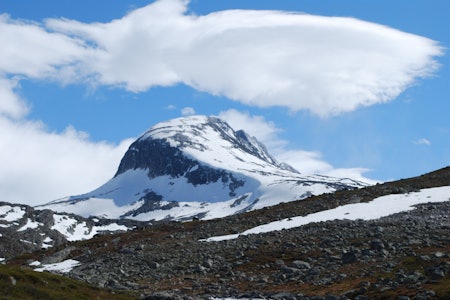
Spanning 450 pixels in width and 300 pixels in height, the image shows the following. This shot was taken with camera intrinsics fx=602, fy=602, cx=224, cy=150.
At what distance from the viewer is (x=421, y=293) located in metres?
33.4

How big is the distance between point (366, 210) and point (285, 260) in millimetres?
20280

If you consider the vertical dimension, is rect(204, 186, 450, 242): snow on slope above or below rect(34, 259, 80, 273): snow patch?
above

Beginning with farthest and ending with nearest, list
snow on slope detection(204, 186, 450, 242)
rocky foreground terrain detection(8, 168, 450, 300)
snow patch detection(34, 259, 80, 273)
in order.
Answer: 1. snow on slope detection(204, 186, 450, 242)
2. snow patch detection(34, 259, 80, 273)
3. rocky foreground terrain detection(8, 168, 450, 300)

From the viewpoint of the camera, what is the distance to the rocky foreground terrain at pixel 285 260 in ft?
125

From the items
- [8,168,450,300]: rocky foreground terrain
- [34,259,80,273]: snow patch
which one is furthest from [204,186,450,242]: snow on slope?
[34,259,80,273]: snow patch

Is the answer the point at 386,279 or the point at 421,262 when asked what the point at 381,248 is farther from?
the point at 386,279

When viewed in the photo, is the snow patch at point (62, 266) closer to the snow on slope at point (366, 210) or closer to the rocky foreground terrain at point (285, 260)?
the rocky foreground terrain at point (285, 260)

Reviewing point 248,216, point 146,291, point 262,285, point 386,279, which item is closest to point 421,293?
point 386,279

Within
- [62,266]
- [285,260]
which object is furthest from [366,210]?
[62,266]

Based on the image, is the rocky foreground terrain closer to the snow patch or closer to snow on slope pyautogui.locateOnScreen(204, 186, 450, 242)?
the snow patch

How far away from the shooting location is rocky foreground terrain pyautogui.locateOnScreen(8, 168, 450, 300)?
38.1 m

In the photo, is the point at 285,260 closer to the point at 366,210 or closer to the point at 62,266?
the point at 366,210

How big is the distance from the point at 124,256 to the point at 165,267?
863cm

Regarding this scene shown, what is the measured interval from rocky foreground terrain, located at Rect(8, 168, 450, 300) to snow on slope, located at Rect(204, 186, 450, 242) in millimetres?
2490
